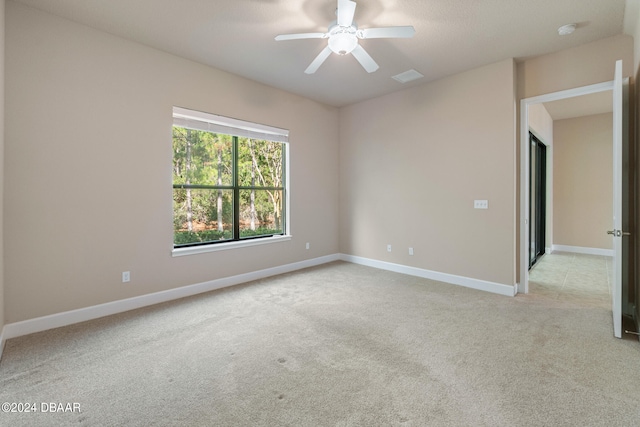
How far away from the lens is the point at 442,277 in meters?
4.31

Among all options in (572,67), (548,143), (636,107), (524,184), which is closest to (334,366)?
Result: (524,184)

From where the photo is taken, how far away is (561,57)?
343cm

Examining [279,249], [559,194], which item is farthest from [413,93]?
[559,194]

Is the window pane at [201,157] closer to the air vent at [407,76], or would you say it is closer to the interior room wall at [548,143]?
the air vent at [407,76]

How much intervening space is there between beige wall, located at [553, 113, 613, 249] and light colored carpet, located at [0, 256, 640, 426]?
13.3ft

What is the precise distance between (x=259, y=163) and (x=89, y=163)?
2.18 meters

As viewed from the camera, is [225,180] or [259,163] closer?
[225,180]

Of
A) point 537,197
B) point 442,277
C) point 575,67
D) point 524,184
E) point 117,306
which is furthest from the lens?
point 537,197

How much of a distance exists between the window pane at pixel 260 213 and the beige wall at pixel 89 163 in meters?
0.74

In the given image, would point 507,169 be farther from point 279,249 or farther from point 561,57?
point 279,249

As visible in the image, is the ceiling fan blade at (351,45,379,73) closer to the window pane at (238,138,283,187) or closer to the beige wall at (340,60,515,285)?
the beige wall at (340,60,515,285)

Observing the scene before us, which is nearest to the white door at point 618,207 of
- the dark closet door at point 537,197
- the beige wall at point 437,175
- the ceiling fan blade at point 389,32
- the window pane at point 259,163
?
the beige wall at point 437,175

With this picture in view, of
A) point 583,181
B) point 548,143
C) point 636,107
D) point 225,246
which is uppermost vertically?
point 548,143

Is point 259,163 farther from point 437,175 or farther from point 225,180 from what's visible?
point 437,175
